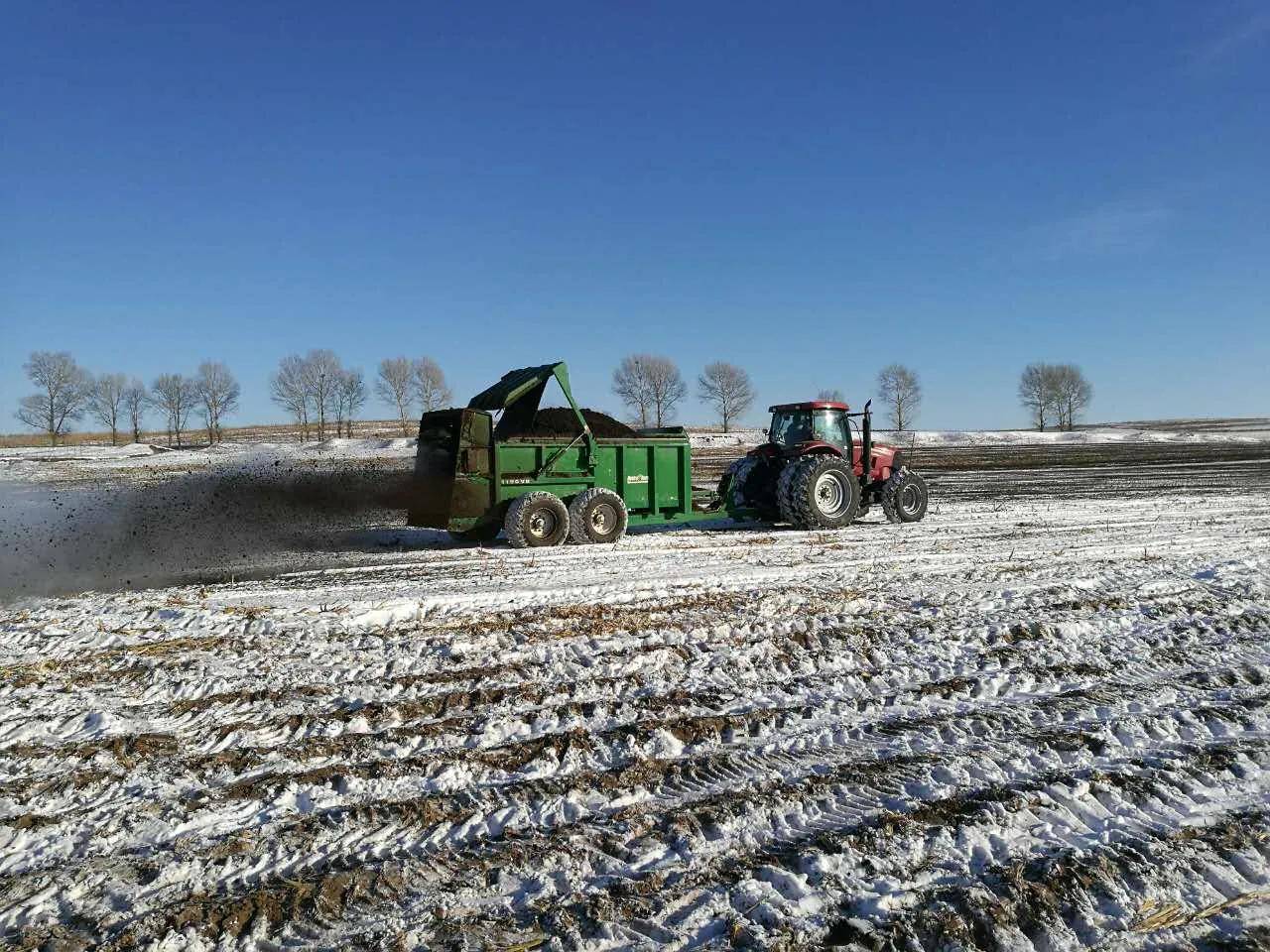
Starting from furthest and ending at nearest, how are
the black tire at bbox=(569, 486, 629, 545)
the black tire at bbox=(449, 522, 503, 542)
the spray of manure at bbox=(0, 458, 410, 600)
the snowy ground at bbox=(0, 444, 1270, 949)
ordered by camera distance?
1. the black tire at bbox=(569, 486, 629, 545)
2. the black tire at bbox=(449, 522, 503, 542)
3. the spray of manure at bbox=(0, 458, 410, 600)
4. the snowy ground at bbox=(0, 444, 1270, 949)

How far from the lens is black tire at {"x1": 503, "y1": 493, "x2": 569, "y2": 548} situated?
34.7 ft

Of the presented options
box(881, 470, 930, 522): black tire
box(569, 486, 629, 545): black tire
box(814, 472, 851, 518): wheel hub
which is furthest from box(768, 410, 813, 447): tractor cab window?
box(569, 486, 629, 545): black tire

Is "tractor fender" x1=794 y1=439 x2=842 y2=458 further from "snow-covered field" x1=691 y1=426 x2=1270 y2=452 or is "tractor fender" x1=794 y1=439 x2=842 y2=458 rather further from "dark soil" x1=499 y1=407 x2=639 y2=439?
"snow-covered field" x1=691 y1=426 x2=1270 y2=452

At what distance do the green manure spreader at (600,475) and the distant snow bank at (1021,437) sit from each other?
3529 cm

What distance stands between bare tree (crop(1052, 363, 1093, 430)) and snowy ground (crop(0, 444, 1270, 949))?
246ft

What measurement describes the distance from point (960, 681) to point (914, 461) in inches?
1290

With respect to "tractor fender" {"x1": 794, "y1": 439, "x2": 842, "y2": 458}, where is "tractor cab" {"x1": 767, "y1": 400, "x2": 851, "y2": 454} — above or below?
above

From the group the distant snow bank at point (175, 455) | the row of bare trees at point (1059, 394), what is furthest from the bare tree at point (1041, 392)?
the distant snow bank at point (175, 455)

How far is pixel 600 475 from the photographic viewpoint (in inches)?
457

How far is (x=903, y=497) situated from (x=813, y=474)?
2401 mm

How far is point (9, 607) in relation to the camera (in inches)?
282

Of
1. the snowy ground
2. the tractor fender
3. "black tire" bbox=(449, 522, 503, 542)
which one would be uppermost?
the tractor fender

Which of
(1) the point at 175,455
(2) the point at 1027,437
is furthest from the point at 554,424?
(2) the point at 1027,437

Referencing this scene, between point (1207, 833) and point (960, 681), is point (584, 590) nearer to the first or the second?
point (960, 681)
